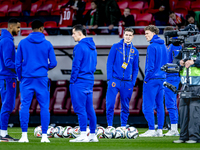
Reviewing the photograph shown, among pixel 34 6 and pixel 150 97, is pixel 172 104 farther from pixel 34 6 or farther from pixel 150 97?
pixel 34 6

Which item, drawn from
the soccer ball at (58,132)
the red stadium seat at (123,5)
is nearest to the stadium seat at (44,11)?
the red stadium seat at (123,5)

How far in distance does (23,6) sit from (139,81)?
6316 mm

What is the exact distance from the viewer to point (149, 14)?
1416cm

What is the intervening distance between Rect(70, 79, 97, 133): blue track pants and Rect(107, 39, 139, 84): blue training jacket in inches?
64.4

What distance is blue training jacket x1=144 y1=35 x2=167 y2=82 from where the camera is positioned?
8.06m

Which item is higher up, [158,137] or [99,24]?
[99,24]

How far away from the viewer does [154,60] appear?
26.7ft

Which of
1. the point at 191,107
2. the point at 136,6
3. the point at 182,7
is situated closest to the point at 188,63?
the point at 191,107

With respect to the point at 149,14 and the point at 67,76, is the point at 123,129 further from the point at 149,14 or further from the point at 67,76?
the point at 149,14

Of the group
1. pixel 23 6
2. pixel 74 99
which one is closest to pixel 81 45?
pixel 74 99

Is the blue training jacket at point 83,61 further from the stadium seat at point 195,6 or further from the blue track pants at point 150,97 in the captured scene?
the stadium seat at point 195,6

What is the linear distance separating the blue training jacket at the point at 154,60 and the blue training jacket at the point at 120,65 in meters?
0.34

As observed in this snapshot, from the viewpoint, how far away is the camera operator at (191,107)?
6.32 m

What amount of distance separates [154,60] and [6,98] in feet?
→ 10.3
